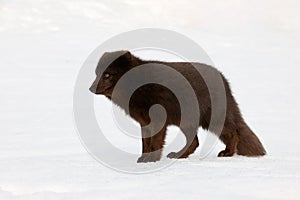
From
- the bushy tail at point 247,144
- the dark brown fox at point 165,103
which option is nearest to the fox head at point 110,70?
the dark brown fox at point 165,103

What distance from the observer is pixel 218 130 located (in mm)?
6016

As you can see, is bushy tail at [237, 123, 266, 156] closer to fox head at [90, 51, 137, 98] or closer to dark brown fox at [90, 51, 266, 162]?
dark brown fox at [90, 51, 266, 162]

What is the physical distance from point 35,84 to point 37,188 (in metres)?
8.39

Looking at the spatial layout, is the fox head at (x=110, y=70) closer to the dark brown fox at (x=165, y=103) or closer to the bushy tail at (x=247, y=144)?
the dark brown fox at (x=165, y=103)

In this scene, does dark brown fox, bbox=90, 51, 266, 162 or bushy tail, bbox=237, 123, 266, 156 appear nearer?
dark brown fox, bbox=90, 51, 266, 162

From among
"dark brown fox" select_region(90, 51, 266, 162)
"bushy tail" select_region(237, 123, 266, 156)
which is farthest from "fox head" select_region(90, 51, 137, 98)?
"bushy tail" select_region(237, 123, 266, 156)

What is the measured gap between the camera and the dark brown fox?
5793 millimetres

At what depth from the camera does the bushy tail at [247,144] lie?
611 cm

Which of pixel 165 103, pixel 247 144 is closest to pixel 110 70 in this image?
pixel 165 103

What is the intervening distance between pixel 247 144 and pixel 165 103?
1.10 m

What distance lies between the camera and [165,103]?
5766mm

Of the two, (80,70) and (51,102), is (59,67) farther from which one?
(51,102)

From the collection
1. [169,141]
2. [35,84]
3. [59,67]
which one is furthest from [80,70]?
[169,141]

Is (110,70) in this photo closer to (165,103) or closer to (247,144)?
(165,103)
